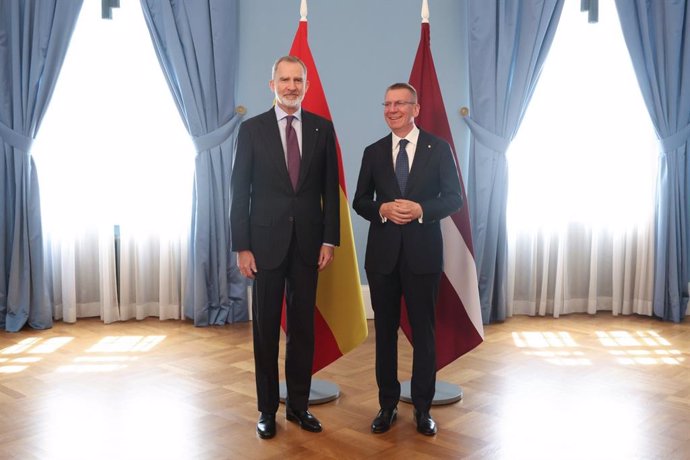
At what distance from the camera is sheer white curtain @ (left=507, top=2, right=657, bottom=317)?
5402mm

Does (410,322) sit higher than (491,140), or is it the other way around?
(491,140)

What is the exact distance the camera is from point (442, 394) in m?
3.52

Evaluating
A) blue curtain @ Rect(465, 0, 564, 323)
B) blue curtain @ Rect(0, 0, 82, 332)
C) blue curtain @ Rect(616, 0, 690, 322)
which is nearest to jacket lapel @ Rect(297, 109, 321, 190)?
blue curtain @ Rect(465, 0, 564, 323)

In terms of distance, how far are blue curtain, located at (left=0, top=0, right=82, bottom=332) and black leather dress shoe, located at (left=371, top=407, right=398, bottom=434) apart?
2748mm

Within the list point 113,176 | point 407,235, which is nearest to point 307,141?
point 407,235

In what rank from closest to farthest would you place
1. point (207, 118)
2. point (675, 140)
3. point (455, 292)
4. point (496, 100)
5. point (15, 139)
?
point (455, 292), point (15, 139), point (207, 118), point (496, 100), point (675, 140)

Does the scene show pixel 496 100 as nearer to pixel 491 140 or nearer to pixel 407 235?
pixel 491 140

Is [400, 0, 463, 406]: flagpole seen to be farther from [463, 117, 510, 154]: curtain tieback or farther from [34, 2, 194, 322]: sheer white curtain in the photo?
[34, 2, 194, 322]: sheer white curtain

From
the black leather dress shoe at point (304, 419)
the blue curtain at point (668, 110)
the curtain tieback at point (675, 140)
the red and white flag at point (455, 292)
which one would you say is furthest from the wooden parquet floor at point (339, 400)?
the curtain tieback at point (675, 140)

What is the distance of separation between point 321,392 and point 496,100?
105 inches

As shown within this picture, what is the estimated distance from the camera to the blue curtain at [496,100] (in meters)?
5.21

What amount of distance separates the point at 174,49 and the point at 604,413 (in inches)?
137

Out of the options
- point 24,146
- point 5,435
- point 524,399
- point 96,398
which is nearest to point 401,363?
point 524,399

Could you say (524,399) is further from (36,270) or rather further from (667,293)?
(36,270)
